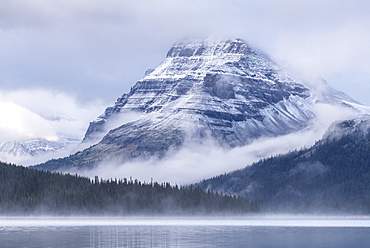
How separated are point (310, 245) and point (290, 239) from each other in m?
19.5

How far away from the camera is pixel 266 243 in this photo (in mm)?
181625

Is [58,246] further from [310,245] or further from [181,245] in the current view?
[310,245]

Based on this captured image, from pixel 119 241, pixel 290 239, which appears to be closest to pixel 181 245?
pixel 119 241

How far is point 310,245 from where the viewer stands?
178000mm

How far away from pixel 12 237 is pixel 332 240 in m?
74.4

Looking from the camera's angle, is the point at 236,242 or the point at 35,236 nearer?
the point at 236,242

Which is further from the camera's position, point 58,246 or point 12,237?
point 12,237

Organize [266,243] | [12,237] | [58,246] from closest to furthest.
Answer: [58,246] → [266,243] → [12,237]

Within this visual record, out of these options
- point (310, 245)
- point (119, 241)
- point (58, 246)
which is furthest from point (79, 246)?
point (310, 245)

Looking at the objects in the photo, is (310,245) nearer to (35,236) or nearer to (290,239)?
(290,239)

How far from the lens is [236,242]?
605ft

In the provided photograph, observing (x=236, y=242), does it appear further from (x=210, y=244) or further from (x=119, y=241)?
(x=119, y=241)

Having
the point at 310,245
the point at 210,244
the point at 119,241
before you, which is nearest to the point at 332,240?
the point at 310,245

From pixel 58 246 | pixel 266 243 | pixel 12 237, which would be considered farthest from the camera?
pixel 12 237
